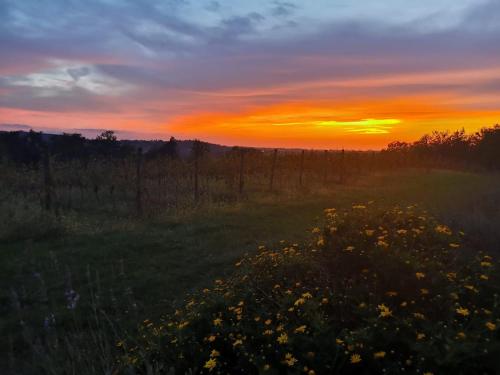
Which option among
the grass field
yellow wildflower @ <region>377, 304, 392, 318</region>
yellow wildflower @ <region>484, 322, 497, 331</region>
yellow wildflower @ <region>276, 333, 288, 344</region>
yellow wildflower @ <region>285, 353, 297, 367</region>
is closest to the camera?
yellow wildflower @ <region>285, 353, 297, 367</region>

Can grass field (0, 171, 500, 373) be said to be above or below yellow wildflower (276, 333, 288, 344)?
below

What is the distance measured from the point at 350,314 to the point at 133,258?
5.72 m

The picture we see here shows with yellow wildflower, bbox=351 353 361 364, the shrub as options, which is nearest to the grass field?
the shrub

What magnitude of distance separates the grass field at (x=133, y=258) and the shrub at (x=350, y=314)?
0.97 metres

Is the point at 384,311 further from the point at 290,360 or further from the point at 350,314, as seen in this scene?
the point at 290,360

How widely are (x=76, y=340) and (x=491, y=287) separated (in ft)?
13.2

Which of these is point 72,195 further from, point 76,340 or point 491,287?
point 491,287

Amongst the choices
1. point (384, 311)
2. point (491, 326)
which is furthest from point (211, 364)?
point (491, 326)

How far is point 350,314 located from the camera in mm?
3822

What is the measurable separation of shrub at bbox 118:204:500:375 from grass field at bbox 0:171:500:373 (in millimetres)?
971

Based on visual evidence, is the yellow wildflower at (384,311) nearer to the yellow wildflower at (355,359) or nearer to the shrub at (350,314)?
the shrub at (350,314)

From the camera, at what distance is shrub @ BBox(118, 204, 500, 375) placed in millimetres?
3197

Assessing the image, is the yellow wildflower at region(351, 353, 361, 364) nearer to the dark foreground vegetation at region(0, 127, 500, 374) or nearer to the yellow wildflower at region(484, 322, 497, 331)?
the dark foreground vegetation at region(0, 127, 500, 374)

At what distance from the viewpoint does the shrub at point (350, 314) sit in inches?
126
